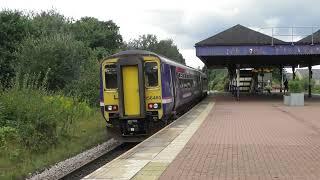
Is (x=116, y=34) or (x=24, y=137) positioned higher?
(x=116, y=34)

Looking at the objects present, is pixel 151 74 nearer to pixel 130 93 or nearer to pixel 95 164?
pixel 130 93

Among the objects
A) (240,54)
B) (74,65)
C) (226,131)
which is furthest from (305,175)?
(240,54)

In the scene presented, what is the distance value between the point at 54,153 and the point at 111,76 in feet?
13.3

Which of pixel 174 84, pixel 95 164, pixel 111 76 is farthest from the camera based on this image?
pixel 174 84

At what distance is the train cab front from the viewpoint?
18438 millimetres

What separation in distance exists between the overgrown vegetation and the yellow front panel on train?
5.98 feet

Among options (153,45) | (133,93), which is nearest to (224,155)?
(133,93)

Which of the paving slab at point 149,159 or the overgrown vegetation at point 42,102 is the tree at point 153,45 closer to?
the overgrown vegetation at point 42,102

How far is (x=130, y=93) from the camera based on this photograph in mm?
18594

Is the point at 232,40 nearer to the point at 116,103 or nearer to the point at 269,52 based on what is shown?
the point at 269,52

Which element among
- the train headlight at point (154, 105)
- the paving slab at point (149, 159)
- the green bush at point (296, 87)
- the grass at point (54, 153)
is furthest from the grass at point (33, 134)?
the green bush at point (296, 87)

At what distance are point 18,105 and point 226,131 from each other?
6677mm

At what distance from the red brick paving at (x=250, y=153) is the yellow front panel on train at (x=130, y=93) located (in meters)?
2.24

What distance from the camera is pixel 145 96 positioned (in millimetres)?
18703
